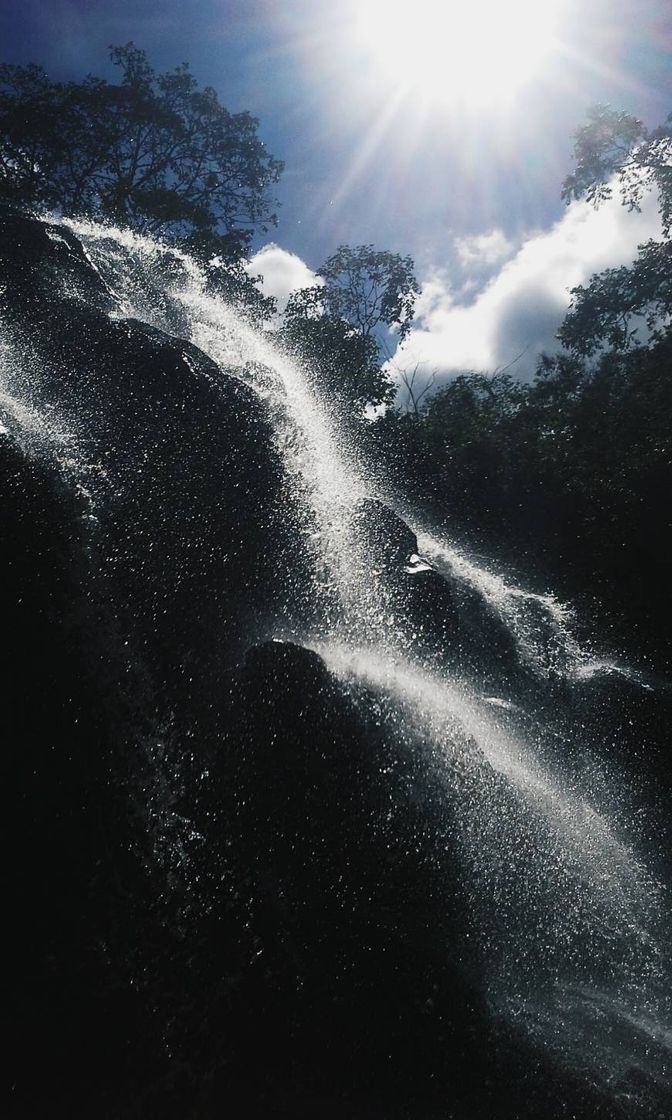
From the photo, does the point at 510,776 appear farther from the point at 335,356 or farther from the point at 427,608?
the point at 335,356

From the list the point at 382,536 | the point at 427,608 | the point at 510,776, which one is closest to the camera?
the point at 510,776

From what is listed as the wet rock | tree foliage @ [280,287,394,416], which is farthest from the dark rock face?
tree foliage @ [280,287,394,416]

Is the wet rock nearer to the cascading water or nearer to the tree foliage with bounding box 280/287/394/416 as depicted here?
the cascading water

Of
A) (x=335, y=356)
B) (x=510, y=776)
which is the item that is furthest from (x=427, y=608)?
(x=335, y=356)

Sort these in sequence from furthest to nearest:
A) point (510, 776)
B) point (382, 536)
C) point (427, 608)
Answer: point (382, 536) < point (427, 608) < point (510, 776)

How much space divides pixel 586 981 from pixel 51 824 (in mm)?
6616

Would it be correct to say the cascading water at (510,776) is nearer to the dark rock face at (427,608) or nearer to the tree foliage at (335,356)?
the dark rock face at (427,608)

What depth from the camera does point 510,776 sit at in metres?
8.41

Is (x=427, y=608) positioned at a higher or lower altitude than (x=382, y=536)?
lower

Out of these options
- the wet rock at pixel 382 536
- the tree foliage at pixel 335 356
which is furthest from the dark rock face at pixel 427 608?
the tree foliage at pixel 335 356

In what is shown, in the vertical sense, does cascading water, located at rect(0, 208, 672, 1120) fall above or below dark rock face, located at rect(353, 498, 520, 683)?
below

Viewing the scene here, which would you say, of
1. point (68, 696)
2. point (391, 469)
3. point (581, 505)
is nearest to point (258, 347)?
point (391, 469)

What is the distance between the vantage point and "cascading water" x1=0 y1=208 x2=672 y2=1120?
645 cm

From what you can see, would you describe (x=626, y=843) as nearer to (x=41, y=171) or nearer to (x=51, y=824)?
(x=51, y=824)
